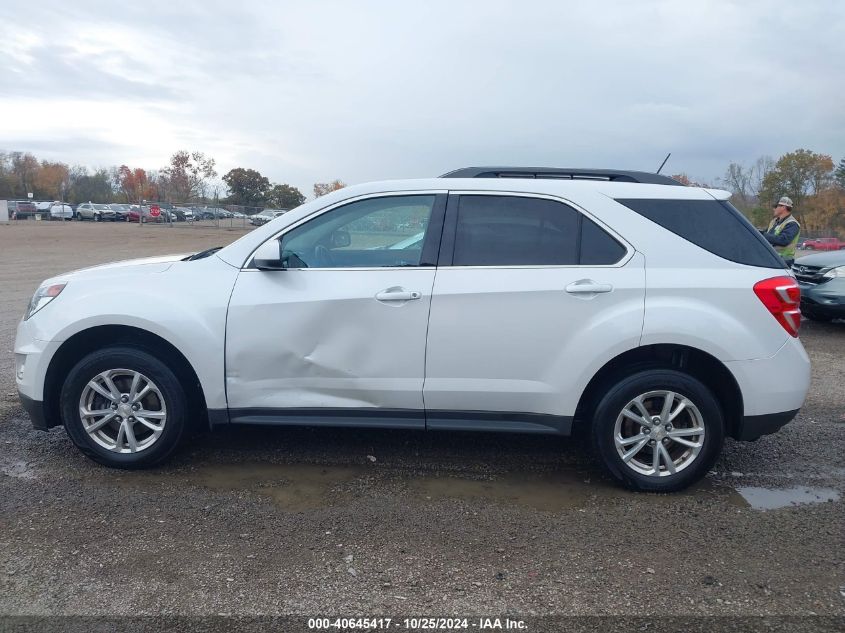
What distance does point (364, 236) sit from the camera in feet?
14.0

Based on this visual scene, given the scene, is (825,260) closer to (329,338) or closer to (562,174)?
(562,174)

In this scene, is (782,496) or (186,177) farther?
(186,177)

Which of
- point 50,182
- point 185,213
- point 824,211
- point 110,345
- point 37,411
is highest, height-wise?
point 50,182

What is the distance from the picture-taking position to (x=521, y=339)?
3.94 metres

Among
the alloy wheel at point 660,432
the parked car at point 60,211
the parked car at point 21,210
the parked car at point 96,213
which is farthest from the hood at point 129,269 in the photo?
the parked car at point 21,210

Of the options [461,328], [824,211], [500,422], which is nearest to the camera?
[461,328]

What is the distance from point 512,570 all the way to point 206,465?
223 cm

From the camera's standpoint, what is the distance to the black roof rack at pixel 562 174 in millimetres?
4391

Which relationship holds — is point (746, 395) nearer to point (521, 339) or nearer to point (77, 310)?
point (521, 339)

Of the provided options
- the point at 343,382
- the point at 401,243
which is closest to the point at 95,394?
the point at 343,382

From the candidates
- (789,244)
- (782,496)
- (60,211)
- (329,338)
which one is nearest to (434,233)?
(329,338)

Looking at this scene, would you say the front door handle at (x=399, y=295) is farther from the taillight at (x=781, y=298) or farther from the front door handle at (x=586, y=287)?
the taillight at (x=781, y=298)

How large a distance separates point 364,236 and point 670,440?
2241 millimetres

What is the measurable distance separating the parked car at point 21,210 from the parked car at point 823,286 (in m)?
56.6
